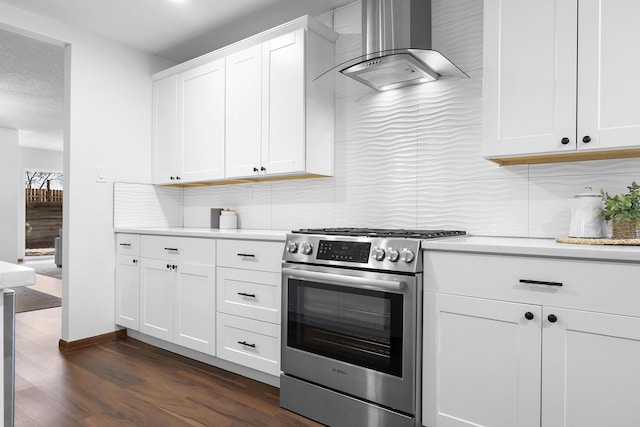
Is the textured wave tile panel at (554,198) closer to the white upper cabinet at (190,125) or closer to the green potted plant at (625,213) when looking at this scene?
the green potted plant at (625,213)

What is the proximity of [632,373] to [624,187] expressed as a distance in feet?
3.08

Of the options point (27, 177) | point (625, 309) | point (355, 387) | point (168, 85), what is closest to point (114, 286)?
point (168, 85)

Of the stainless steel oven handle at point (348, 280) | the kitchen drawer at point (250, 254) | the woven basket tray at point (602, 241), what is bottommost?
the stainless steel oven handle at point (348, 280)

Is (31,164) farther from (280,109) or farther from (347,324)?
(347,324)

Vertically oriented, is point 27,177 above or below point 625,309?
above

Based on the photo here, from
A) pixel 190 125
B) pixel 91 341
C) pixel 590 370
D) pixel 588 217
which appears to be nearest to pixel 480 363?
pixel 590 370

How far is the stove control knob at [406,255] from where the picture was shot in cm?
185

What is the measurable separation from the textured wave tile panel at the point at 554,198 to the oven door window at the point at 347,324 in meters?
0.91

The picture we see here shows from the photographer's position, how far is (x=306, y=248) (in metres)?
2.21

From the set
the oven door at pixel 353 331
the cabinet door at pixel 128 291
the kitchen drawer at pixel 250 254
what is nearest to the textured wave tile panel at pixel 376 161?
the kitchen drawer at pixel 250 254

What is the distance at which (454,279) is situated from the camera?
1.79 m

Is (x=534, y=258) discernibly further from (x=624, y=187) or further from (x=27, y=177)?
(x=27, y=177)

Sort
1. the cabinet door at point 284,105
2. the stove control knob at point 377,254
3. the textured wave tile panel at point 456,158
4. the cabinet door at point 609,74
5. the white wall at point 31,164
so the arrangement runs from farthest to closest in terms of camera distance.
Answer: the white wall at point 31,164, the cabinet door at point 284,105, the textured wave tile panel at point 456,158, the stove control knob at point 377,254, the cabinet door at point 609,74

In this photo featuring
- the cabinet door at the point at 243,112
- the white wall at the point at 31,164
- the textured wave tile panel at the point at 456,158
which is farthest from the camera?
the white wall at the point at 31,164
